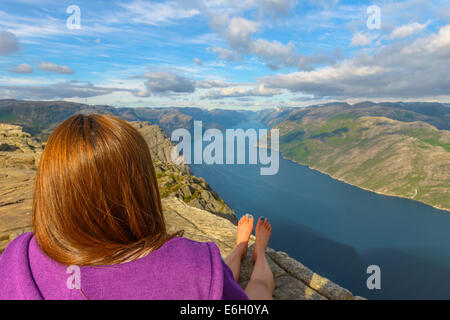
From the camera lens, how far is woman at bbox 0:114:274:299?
196 cm

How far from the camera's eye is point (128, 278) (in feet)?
6.40

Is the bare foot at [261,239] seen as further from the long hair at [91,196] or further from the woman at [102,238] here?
the long hair at [91,196]

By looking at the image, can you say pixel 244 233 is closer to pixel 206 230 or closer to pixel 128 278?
pixel 206 230

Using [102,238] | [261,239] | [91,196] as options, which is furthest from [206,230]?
[91,196]

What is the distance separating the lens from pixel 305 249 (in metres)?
133

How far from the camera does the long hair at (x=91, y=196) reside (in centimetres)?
217

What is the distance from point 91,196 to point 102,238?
15.6 inches

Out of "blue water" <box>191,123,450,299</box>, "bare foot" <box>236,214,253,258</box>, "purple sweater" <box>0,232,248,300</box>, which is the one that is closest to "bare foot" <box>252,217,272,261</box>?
"bare foot" <box>236,214,253,258</box>

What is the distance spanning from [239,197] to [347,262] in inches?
3060

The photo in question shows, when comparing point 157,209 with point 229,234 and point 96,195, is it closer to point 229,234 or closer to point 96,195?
point 96,195

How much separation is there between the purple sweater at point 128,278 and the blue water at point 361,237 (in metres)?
128
